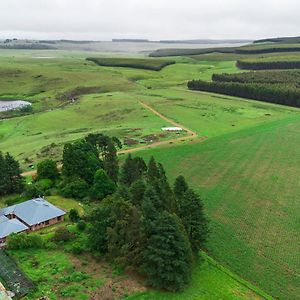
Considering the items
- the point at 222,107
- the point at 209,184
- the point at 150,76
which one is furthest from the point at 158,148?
the point at 150,76

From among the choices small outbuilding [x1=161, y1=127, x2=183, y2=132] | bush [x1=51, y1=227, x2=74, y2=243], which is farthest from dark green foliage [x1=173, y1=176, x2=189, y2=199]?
small outbuilding [x1=161, y1=127, x2=183, y2=132]

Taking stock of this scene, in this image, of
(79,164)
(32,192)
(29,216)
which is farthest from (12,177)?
(29,216)

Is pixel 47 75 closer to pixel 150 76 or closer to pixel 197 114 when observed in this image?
pixel 150 76

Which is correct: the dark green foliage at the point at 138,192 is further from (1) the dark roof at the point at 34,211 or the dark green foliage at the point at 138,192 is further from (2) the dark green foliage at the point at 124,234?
(1) the dark roof at the point at 34,211

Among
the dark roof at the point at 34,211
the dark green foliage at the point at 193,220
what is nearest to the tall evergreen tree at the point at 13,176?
the dark roof at the point at 34,211

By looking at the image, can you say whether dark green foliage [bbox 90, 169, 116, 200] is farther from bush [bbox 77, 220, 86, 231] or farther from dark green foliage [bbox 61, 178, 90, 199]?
bush [bbox 77, 220, 86, 231]
